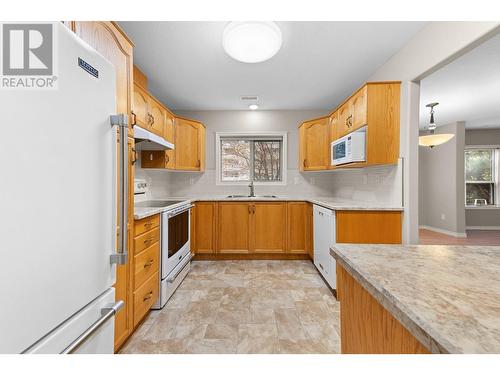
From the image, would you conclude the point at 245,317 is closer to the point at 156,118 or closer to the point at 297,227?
the point at 297,227

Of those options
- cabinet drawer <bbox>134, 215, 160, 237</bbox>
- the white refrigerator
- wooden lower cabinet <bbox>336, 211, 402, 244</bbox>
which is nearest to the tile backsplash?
wooden lower cabinet <bbox>336, 211, 402, 244</bbox>

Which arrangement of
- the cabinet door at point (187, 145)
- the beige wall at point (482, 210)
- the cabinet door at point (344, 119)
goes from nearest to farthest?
the cabinet door at point (344, 119) → the cabinet door at point (187, 145) → the beige wall at point (482, 210)

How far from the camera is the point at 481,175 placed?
18.5ft

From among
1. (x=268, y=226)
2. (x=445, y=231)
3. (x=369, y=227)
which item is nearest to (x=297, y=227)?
(x=268, y=226)

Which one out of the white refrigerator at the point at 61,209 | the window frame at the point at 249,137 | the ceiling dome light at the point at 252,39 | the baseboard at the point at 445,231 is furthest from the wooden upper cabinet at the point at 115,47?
the baseboard at the point at 445,231

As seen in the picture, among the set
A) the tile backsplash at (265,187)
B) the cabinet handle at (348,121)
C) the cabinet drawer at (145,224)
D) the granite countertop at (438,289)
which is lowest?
the cabinet drawer at (145,224)

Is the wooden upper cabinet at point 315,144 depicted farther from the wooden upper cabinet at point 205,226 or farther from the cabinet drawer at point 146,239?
the cabinet drawer at point 146,239

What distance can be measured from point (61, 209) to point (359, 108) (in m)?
2.58

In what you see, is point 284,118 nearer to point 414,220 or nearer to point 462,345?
point 414,220

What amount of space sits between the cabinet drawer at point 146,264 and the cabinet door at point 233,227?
1.39 m

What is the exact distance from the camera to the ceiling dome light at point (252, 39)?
5.91 feet

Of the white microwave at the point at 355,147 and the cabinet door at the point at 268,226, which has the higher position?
the white microwave at the point at 355,147
